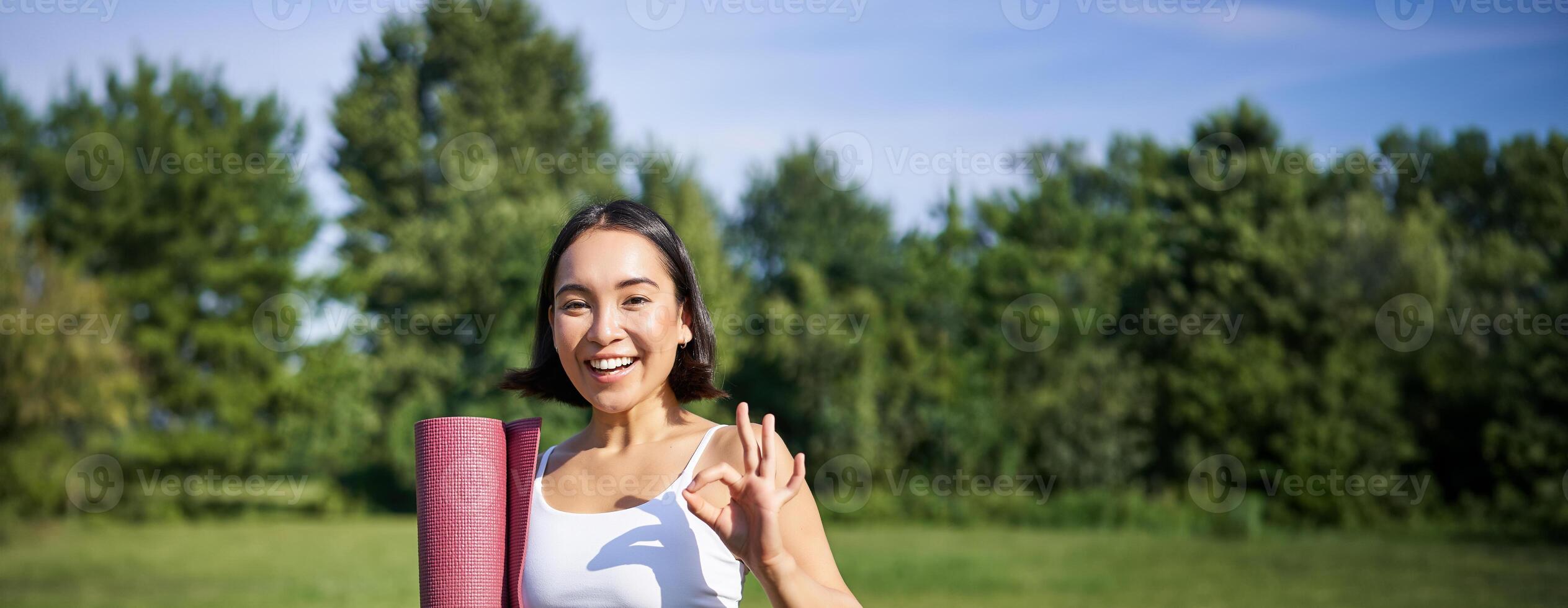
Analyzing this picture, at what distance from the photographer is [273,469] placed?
3597 cm

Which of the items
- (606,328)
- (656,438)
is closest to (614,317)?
(606,328)

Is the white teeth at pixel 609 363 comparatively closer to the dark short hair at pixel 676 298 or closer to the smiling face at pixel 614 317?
the smiling face at pixel 614 317

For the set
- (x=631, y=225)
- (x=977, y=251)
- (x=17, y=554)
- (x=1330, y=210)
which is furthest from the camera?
(x=977, y=251)

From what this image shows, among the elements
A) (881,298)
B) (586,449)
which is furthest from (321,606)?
(881,298)

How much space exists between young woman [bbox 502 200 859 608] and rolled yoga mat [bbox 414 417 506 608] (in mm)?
93

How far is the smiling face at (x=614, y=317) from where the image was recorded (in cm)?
257

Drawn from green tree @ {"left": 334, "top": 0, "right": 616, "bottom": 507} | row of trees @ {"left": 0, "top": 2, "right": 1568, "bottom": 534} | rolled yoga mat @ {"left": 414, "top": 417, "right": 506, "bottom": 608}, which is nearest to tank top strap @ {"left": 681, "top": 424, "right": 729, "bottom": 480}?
rolled yoga mat @ {"left": 414, "top": 417, "right": 506, "bottom": 608}

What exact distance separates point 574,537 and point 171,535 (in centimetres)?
3101

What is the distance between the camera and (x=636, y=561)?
2416 mm

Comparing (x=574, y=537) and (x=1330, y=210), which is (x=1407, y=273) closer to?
(x=1330, y=210)

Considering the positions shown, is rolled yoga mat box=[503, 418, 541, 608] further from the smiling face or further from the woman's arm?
the woman's arm

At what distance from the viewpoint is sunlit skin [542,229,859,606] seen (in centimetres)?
231

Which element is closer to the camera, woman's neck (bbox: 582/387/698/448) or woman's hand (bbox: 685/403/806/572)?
woman's hand (bbox: 685/403/806/572)

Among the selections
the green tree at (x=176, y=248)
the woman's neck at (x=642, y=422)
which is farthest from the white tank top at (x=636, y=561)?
the green tree at (x=176, y=248)
